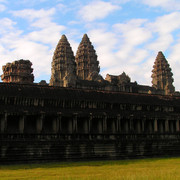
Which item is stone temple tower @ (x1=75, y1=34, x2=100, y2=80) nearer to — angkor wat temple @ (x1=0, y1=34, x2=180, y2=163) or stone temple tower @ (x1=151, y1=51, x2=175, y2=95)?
stone temple tower @ (x1=151, y1=51, x2=175, y2=95)

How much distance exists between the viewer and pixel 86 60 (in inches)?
4938

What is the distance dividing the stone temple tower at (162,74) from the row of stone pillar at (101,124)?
86.2m

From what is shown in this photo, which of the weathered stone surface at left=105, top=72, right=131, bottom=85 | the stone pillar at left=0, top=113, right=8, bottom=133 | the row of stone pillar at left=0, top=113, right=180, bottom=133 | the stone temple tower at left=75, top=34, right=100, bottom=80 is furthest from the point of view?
the stone temple tower at left=75, top=34, right=100, bottom=80

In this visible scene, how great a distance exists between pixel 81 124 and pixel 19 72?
53417 mm

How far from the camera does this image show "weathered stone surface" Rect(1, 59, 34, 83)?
87.3 metres

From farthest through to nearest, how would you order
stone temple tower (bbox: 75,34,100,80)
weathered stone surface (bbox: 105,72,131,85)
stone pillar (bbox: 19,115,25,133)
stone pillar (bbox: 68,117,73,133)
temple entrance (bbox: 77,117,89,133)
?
stone temple tower (bbox: 75,34,100,80)
weathered stone surface (bbox: 105,72,131,85)
temple entrance (bbox: 77,117,89,133)
stone pillar (bbox: 68,117,73,133)
stone pillar (bbox: 19,115,25,133)

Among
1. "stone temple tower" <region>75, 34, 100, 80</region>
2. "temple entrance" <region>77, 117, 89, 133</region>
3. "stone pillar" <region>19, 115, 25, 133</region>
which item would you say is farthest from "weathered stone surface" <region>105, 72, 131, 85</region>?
"stone pillar" <region>19, 115, 25, 133</region>

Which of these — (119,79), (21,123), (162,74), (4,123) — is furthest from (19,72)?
(162,74)

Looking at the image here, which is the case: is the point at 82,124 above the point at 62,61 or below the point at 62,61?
below

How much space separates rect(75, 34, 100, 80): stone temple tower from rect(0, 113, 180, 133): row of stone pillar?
78.6 meters

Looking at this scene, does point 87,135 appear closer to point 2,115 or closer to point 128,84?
point 2,115

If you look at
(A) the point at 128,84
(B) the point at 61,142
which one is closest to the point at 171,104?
(B) the point at 61,142

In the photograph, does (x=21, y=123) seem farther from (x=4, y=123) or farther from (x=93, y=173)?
(x=93, y=173)

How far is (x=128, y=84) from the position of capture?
108m
